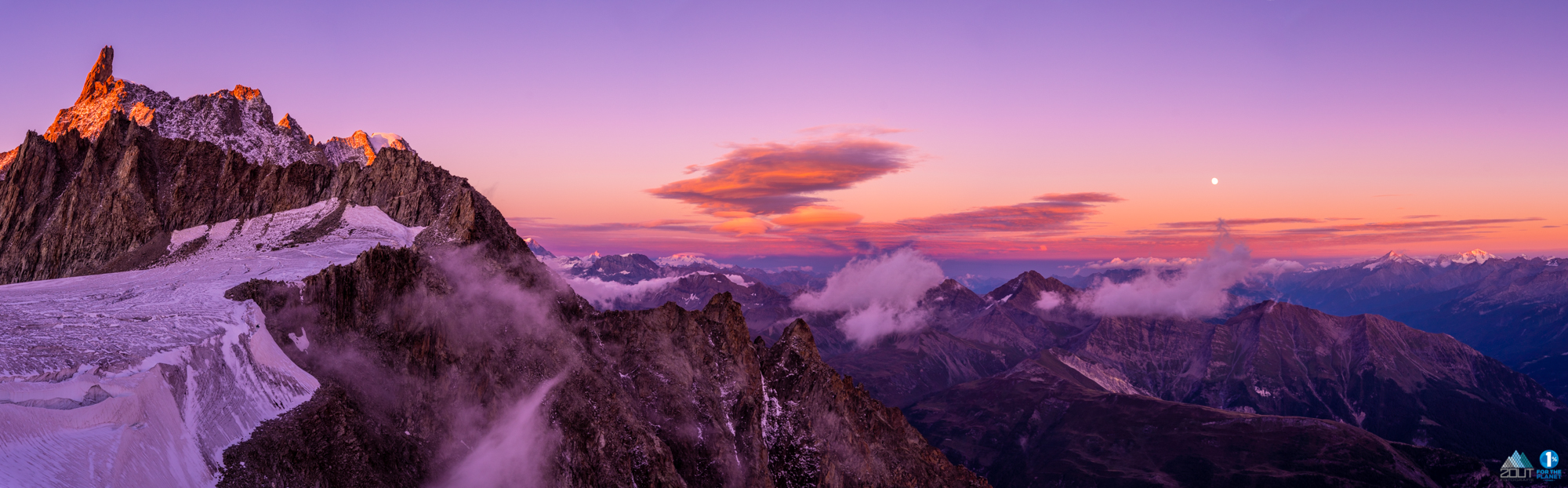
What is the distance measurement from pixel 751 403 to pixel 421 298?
196 feet

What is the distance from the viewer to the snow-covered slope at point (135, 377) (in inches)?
1585

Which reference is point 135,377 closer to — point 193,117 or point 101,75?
point 193,117

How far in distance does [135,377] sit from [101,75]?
18975cm

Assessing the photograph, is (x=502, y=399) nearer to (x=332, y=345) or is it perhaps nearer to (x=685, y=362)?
(x=332, y=345)

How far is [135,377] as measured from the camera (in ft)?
157

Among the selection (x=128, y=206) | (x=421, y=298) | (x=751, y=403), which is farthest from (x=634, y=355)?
(x=128, y=206)

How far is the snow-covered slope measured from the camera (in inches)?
1585

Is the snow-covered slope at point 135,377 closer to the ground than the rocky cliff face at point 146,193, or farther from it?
closer to the ground

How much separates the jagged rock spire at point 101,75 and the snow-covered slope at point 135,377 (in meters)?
136

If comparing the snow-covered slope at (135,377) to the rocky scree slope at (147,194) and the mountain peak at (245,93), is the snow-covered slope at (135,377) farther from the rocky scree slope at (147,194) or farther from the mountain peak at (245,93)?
the mountain peak at (245,93)

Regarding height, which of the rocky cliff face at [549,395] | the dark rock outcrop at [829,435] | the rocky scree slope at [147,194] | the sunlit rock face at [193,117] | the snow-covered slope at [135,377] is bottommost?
the dark rock outcrop at [829,435]

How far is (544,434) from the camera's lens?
8569cm

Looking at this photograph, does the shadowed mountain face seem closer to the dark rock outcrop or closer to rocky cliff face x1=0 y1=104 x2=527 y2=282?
rocky cliff face x1=0 y1=104 x2=527 y2=282

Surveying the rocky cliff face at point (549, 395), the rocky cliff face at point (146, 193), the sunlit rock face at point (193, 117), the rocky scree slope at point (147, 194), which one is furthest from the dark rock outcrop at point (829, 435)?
the sunlit rock face at point (193, 117)
